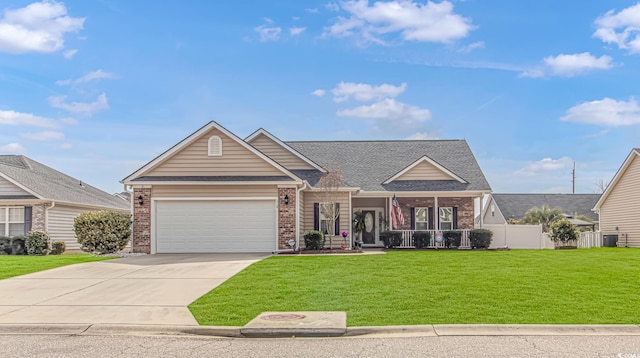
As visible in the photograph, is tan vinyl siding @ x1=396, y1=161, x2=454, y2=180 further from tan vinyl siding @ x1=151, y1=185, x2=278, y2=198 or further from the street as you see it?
the street

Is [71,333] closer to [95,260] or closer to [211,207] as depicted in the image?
[95,260]

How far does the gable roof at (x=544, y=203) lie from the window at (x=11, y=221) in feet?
111

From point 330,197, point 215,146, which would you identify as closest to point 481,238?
point 330,197

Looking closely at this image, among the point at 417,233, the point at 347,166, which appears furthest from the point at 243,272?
the point at 347,166

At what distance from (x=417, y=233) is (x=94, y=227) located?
13331mm

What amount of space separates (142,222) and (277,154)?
24.5ft

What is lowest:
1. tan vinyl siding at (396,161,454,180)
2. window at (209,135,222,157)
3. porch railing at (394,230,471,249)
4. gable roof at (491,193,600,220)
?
porch railing at (394,230,471,249)

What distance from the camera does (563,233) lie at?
2691 cm

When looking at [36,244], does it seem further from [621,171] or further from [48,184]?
[621,171]

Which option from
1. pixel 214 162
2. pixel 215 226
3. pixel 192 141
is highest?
pixel 192 141

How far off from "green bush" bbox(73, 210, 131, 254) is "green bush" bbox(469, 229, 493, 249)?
1429 cm

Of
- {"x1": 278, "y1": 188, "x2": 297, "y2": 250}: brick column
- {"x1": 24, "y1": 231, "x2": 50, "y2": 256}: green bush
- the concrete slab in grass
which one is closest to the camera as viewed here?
the concrete slab in grass

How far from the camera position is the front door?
28.5 metres

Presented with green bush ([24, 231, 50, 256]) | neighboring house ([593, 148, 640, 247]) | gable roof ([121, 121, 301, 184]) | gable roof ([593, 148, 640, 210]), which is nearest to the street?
gable roof ([121, 121, 301, 184])
